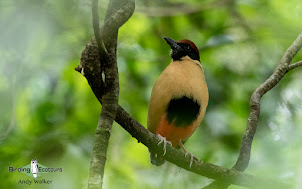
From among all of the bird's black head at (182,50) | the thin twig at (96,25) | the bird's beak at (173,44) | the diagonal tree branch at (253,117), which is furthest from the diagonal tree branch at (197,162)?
the bird's beak at (173,44)

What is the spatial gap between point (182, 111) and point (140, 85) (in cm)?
127

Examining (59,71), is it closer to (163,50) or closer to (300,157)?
(163,50)

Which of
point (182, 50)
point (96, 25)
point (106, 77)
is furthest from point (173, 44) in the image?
point (96, 25)

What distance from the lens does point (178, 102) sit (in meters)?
3.90

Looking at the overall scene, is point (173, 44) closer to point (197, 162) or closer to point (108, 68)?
point (197, 162)

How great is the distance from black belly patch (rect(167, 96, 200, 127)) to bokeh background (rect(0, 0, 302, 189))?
2.00 feet

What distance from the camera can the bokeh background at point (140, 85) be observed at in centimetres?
361

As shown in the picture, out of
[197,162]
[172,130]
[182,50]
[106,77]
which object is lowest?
[197,162]

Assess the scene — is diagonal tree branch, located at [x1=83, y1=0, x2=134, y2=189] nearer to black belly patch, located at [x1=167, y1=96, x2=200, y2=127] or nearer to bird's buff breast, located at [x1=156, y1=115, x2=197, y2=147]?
black belly patch, located at [x1=167, y1=96, x2=200, y2=127]

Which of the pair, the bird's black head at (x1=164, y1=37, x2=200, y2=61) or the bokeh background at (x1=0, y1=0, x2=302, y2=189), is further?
the bird's black head at (x1=164, y1=37, x2=200, y2=61)

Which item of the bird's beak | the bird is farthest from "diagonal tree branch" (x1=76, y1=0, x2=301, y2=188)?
the bird's beak

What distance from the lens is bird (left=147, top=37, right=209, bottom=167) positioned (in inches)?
153

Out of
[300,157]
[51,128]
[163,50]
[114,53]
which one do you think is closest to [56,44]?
[51,128]

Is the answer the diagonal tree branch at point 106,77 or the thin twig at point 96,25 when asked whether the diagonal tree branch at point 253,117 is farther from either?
the thin twig at point 96,25
